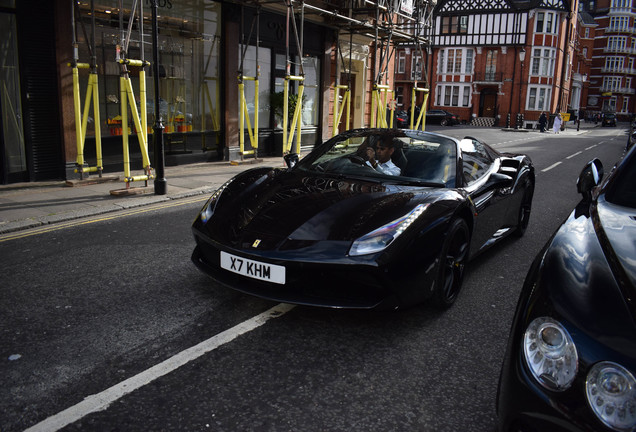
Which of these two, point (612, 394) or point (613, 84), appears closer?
point (612, 394)

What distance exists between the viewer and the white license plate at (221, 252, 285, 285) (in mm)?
3391

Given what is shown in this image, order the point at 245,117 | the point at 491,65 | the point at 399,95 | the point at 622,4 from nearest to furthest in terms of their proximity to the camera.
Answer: the point at 245,117
the point at 491,65
the point at 399,95
the point at 622,4

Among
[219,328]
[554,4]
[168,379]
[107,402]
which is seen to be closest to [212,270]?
[219,328]

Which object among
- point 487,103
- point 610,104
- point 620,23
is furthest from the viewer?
point 610,104

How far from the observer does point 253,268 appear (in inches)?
136

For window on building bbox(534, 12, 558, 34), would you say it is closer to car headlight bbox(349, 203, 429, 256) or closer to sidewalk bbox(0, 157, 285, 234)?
sidewalk bbox(0, 157, 285, 234)

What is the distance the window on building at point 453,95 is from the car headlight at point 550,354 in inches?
2268

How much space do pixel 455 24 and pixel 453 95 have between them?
7.38 metres

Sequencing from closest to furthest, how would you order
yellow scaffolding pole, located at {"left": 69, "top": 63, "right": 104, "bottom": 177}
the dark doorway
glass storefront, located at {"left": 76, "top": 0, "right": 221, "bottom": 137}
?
yellow scaffolding pole, located at {"left": 69, "top": 63, "right": 104, "bottom": 177} < glass storefront, located at {"left": 76, "top": 0, "right": 221, "bottom": 137} < the dark doorway

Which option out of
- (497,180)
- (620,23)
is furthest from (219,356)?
(620,23)

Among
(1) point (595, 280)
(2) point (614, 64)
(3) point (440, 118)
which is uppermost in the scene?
(2) point (614, 64)

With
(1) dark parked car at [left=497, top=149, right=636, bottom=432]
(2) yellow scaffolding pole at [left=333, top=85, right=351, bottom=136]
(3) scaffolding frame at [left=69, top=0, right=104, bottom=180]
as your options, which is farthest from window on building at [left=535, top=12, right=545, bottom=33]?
(1) dark parked car at [left=497, top=149, right=636, bottom=432]

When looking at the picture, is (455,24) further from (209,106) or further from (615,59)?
(209,106)

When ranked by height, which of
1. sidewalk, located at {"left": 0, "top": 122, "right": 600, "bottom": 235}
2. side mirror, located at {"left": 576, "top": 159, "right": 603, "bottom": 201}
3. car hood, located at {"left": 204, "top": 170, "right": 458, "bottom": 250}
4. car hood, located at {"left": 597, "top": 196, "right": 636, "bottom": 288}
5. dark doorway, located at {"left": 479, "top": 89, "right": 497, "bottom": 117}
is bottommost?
sidewalk, located at {"left": 0, "top": 122, "right": 600, "bottom": 235}
